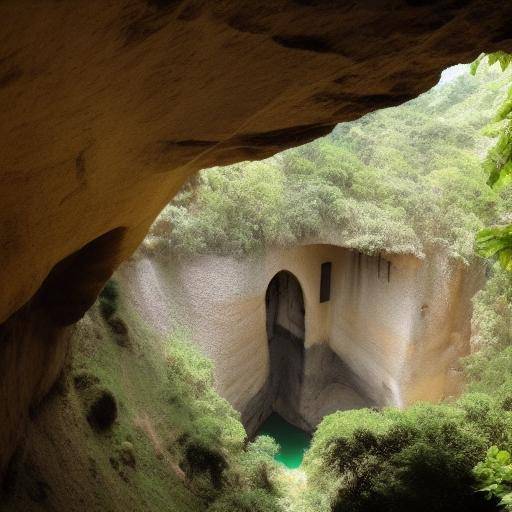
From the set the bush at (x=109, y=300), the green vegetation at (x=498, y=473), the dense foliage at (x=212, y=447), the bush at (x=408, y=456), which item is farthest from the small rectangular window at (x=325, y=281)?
the green vegetation at (x=498, y=473)

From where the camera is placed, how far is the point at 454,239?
13523 millimetres

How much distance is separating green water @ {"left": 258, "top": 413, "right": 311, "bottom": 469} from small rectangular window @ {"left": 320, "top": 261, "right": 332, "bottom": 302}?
398 centimetres

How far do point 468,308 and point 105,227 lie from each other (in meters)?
12.0

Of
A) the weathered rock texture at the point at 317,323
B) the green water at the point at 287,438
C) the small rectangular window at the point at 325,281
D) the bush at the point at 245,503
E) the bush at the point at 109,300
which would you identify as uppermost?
the small rectangular window at the point at 325,281

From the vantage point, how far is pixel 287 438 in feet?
51.3

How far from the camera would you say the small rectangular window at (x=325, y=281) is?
16.1 m

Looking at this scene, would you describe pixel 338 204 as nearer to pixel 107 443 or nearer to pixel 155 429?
pixel 155 429

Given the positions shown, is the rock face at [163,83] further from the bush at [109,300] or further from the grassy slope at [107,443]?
the bush at [109,300]

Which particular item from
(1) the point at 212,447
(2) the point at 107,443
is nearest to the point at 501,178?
(2) the point at 107,443

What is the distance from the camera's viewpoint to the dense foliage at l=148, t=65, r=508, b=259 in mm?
12336

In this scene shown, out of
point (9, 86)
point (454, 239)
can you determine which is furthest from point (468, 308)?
point (9, 86)

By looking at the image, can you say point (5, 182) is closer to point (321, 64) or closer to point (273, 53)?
point (273, 53)

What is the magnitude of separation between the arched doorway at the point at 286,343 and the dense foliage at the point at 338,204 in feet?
9.63

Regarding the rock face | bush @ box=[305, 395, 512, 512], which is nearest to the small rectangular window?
bush @ box=[305, 395, 512, 512]
